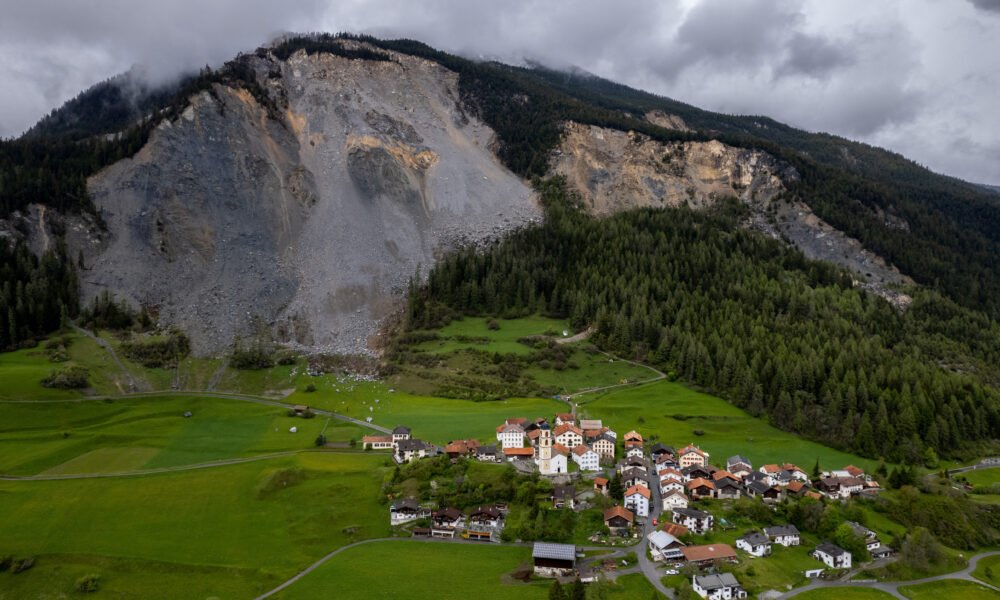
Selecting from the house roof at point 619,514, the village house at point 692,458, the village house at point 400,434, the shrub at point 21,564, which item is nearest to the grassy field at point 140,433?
the village house at point 400,434

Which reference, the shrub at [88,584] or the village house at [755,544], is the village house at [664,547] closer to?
the village house at [755,544]

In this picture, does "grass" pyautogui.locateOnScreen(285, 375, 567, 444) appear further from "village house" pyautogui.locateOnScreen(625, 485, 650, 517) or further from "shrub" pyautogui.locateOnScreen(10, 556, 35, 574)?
"shrub" pyautogui.locateOnScreen(10, 556, 35, 574)

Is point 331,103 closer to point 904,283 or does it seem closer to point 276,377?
point 276,377

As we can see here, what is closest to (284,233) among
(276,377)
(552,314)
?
(276,377)

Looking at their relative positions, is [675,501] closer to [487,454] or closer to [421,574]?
[487,454]

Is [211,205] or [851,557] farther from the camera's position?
[211,205]

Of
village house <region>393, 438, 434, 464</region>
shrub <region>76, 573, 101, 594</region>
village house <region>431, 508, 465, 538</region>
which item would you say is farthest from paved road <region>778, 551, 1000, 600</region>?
shrub <region>76, 573, 101, 594</region>

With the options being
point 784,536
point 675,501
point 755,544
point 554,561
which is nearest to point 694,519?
point 675,501
